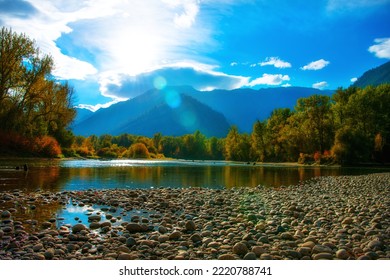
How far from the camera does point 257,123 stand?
334 ft

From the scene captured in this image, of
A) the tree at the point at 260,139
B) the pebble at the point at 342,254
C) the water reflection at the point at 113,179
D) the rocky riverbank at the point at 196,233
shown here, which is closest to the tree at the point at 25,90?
the water reflection at the point at 113,179

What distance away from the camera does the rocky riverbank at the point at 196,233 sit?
233 inches

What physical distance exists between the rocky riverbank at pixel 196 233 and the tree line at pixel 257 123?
33685 millimetres

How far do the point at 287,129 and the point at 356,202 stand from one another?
78.4 metres

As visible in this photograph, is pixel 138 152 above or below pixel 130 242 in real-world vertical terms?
above

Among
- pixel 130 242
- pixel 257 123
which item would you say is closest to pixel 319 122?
pixel 257 123

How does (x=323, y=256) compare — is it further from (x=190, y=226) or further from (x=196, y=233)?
(x=190, y=226)

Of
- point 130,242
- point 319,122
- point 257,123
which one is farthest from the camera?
point 257,123

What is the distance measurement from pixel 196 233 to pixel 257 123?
317 ft

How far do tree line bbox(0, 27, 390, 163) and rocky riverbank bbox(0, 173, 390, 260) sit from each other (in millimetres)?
33685

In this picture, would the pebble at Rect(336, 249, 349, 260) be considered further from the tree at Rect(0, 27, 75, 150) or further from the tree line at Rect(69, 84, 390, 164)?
the tree line at Rect(69, 84, 390, 164)

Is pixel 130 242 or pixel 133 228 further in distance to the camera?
pixel 133 228

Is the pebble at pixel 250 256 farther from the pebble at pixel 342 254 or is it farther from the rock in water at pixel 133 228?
the rock in water at pixel 133 228

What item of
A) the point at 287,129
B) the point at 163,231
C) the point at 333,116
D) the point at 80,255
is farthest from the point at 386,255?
the point at 287,129
